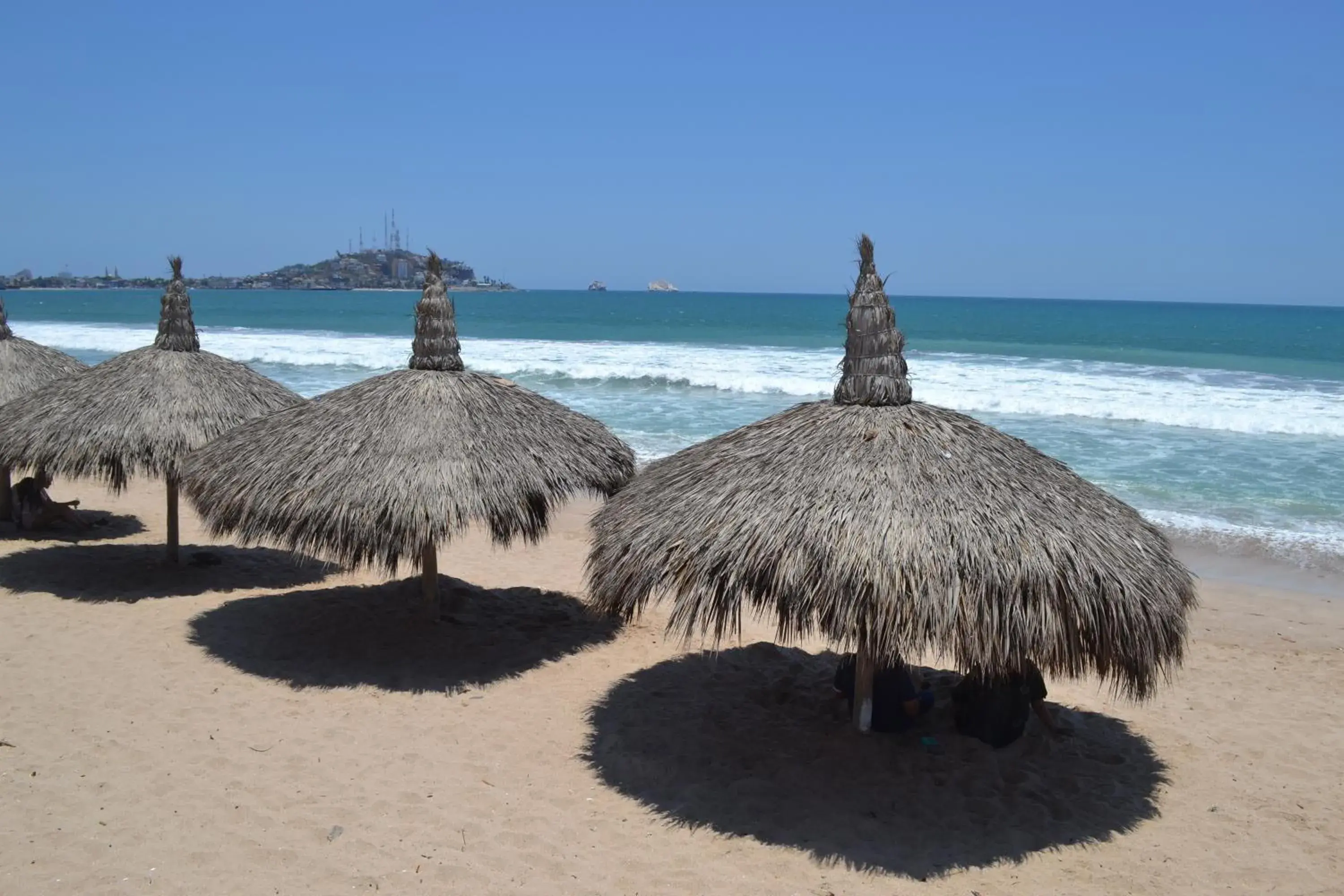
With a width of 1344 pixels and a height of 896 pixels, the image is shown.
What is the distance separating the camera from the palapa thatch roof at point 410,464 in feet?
20.0

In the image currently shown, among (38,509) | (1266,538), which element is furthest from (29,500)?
(1266,538)

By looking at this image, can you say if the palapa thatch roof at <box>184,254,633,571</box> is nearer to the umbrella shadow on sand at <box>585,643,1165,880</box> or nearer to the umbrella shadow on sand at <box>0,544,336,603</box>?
the umbrella shadow on sand at <box>585,643,1165,880</box>

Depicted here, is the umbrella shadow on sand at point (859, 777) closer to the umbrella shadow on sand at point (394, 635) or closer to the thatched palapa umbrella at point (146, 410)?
the umbrella shadow on sand at point (394, 635)

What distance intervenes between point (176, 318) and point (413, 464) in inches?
136

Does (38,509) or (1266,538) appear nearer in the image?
(38,509)

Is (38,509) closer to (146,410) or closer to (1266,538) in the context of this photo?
(146,410)

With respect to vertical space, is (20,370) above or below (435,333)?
below

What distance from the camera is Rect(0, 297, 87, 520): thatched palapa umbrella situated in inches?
367

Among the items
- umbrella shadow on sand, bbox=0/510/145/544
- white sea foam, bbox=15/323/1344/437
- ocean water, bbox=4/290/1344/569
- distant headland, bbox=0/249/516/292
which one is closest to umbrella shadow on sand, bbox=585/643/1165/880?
ocean water, bbox=4/290/1344/569

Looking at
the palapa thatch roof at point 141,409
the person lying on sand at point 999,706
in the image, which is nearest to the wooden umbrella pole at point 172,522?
the palapa thatch roof at point 141,409

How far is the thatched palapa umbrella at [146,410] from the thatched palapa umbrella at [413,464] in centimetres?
68

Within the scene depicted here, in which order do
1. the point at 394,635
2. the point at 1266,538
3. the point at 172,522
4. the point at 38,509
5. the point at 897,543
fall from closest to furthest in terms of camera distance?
the point at 897,543, the point at 394,635, the point at 172,522, the point at 38,509, the point at 1266,538

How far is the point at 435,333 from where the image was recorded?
7059mm

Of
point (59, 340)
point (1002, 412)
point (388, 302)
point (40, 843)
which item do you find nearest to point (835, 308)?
point (388, 302)
